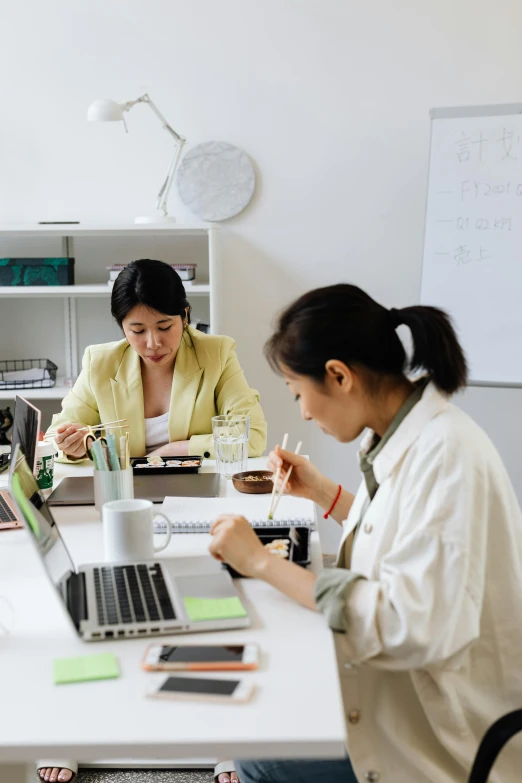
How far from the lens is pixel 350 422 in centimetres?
125

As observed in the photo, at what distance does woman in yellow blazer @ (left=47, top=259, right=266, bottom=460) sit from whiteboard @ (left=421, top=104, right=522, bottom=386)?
102 centimetres

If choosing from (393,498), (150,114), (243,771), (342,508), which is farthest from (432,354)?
(150,114)

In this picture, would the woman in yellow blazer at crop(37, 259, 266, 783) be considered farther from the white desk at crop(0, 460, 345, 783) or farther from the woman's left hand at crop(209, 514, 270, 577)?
the white desk at crop(0, 460, 345, 783)

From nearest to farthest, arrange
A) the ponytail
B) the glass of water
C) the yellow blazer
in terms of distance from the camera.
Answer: the ponytail
the glass of water
the yellow blazer

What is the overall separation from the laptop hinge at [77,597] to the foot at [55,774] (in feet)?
3.43

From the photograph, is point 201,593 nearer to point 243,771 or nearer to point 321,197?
point 243,771

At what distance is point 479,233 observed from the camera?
2980mm

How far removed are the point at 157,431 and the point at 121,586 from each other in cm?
118

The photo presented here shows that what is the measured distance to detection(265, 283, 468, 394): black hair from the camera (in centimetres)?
118

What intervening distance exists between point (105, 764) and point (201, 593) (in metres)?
1.21

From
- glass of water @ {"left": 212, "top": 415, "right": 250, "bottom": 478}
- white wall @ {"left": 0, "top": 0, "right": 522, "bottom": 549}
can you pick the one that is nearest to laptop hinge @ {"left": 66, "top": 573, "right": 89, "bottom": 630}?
glass of water @ {"left": 212, "top": 415, "right": 250, "bottom": 478}

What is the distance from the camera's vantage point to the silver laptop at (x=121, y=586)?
1.09 m

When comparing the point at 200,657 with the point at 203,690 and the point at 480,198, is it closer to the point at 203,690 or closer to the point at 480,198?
the point at 203,690

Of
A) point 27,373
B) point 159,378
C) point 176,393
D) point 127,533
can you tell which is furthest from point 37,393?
point 127,533
